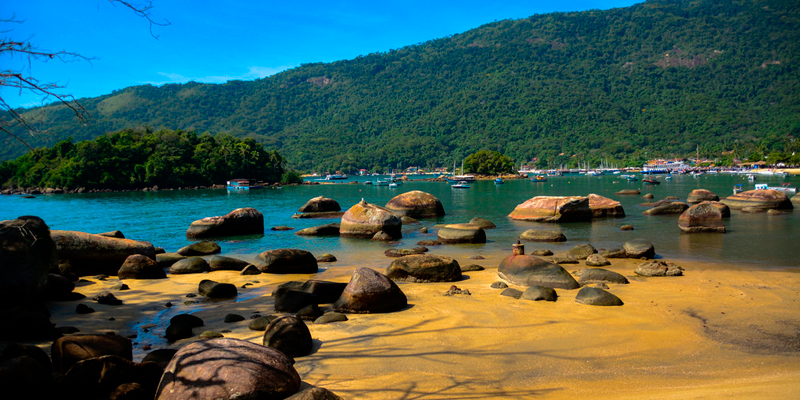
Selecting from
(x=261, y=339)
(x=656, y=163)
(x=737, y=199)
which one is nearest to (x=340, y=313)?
(x=261, y=339)

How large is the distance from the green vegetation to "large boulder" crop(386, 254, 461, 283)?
109460 mm

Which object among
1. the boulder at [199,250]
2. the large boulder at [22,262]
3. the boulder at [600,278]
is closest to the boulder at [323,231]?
the boulder at [199,250]

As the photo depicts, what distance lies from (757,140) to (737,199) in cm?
20205

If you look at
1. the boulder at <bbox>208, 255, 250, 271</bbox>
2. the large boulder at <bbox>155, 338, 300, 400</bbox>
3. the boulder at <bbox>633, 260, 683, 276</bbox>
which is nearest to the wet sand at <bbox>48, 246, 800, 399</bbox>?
the large boulder at <bbox>155, 338, 300, 400</bbox>

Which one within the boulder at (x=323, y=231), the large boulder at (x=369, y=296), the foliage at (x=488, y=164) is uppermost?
the foliage at (x=488, y=164)

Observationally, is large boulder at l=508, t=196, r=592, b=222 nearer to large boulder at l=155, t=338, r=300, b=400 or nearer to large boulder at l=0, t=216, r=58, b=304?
large boulder at l=0, t=216, r=58, b=304

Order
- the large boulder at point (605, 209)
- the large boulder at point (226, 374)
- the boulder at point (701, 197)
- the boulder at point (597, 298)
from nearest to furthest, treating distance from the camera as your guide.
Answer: the large boulder at point (226, 374) → the boulder at point (597, 298) → the large boulder at point (605, 209) → the boulder at point (701, 197)

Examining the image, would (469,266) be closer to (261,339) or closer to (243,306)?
(243,306)

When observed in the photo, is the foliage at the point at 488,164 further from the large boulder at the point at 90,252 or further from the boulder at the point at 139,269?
the boulder at the point at 139,269

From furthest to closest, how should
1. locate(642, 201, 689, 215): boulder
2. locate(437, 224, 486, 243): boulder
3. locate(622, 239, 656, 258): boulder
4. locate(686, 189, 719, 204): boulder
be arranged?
1. locate(686, 189, 719, 204): boulder
2. locate(642, 201, 689, 215): boulder
3. locate(437, 224, 486, 243): boulder
4. locate(622, 239, 656, 258): boulder

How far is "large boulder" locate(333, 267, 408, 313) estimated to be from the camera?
962 centimetres

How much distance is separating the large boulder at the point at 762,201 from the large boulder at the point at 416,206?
21.4 metres

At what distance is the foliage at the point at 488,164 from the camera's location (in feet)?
513

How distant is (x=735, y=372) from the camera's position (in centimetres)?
640
